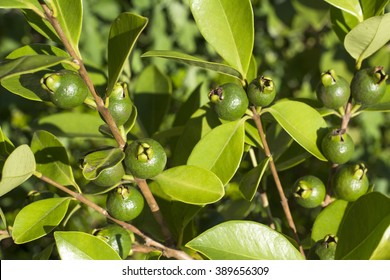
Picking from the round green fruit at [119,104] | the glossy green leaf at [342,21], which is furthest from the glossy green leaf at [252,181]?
the glossy green leaf at [342,21]

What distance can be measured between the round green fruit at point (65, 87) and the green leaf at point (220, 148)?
32 cm

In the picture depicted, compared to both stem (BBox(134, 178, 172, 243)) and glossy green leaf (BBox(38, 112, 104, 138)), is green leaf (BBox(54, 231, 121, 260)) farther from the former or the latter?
glossy green leaf (BBox(38, 112, 104, 138))

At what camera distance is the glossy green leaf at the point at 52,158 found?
1358 mm

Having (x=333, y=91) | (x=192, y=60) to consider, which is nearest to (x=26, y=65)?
(x=192, y=60)

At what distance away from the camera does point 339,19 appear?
1440 mm

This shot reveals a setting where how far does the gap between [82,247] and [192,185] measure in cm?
27

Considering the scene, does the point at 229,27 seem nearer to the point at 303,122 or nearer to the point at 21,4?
the point at 303,122

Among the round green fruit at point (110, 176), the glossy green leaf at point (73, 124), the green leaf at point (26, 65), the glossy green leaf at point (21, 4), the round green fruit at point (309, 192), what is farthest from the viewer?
the glossy green leaf at point (73, 124)

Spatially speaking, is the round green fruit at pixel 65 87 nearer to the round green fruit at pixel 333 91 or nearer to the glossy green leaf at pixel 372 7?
the round green fruit at pixel 333 91

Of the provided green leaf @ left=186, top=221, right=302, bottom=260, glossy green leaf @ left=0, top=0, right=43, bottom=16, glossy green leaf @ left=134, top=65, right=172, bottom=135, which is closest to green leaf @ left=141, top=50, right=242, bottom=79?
glossy green leaf @ left=0, top=0, right=43, bottom=16

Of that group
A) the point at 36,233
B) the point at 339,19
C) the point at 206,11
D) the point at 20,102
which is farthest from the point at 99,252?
the point at 20,102

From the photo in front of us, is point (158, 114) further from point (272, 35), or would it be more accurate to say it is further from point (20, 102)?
point (272, 35)

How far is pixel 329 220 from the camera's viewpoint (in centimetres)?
135

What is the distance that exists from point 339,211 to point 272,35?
172 cm
